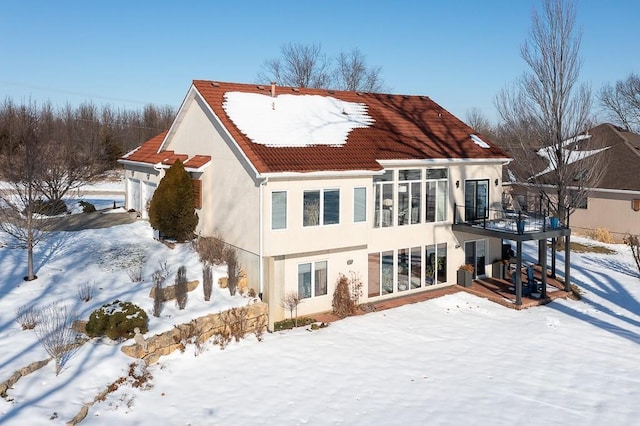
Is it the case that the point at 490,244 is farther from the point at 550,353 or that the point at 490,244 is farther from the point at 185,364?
the point at 185,364

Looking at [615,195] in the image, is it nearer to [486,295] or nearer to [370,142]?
[486,295]

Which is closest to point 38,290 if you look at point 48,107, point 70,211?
point 70,211

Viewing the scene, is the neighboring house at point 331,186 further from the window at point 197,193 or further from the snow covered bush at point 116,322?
the snow covered bush at point 116,322

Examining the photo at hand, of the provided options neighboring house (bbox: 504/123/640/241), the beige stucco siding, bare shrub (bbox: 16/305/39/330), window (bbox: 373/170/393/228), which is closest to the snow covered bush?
bare shrub (bbox: 16/305/39/330)

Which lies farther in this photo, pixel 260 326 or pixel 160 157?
pixel 160 157

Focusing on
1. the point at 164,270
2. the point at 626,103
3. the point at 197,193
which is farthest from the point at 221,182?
the point at 626,103

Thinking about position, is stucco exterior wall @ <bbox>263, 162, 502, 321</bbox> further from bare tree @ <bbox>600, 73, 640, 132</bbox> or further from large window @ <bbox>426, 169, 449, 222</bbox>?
bare tree @ <bbox>600, 73, 640, 132</bbox>

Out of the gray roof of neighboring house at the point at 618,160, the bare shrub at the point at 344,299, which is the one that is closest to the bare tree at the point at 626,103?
the gray roof of neighboring house at the point at 618,160
